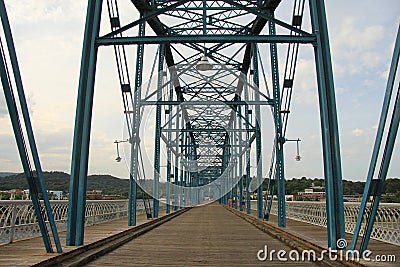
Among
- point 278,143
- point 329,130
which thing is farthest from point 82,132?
point 278,143

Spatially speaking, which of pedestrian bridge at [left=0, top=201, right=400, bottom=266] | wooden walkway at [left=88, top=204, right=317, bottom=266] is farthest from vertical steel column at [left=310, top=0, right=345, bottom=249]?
wooden walkway at [left=88, top=204, right=317, bottom=266]

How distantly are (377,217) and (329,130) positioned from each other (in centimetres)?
319

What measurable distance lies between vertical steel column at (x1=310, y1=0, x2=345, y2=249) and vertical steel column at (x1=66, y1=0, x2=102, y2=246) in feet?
12.7

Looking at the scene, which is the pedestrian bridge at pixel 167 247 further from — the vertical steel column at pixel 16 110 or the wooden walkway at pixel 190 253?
the vertical steel column at pixel 16 110

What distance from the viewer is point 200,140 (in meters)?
56.8

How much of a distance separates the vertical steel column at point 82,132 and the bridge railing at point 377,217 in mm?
5514

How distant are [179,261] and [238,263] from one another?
86 centimetres

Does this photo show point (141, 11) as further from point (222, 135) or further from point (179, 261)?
point (222, 135)

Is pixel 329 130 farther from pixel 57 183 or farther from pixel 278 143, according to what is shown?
pixel 57 183

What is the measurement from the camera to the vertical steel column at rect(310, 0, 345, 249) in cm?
723

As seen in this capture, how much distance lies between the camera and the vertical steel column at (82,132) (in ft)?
24.8

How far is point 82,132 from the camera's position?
786 cm

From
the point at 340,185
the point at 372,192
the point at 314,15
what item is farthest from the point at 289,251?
the point at 314,15

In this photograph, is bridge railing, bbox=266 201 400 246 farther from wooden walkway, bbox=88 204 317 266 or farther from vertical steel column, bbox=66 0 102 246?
vertical steel column, bbox=66 0 102 246
